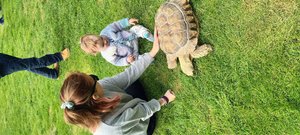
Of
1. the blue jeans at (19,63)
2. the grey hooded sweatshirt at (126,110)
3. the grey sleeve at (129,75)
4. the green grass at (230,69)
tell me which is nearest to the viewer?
the green grass at (230,69)

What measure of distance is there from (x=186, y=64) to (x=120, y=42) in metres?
0.84

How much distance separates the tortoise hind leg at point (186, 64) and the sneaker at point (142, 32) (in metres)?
0.57

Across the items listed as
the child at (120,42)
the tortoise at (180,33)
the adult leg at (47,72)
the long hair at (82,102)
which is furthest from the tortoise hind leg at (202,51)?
the adult leg at (47,72)

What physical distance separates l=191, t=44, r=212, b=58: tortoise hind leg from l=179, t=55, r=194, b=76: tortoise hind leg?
0.09m

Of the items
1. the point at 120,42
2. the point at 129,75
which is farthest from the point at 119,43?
the point at 129,75

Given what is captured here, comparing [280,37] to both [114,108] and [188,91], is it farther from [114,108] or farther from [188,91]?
[114,108]

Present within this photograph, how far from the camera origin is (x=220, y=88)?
3326 millimetres

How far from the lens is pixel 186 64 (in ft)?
11.5

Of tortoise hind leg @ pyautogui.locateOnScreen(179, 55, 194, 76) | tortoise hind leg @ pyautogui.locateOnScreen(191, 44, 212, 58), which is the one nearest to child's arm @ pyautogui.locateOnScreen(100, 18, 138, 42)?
tortoise hind leg @ pyautogui.locateOnScreen(179, 55, 194, 76)

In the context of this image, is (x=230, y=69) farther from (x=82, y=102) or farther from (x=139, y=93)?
(x=82, y=102)

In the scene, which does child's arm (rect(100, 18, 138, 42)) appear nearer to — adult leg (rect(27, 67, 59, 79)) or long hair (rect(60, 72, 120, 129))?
long hair (rect(60, 72, 120, 129))

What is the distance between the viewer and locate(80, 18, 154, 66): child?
3.84 meters

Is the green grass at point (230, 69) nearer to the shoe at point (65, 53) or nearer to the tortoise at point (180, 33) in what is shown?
the tortoise at point (180, 33)

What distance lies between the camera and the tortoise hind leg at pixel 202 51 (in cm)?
333
